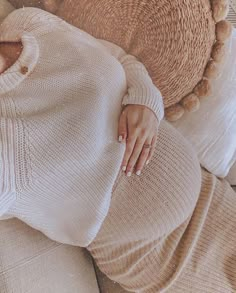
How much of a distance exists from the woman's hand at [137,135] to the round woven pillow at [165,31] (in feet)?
0.43

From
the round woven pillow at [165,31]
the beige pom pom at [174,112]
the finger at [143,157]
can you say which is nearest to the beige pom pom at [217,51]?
the round woven pillow at [165,31]

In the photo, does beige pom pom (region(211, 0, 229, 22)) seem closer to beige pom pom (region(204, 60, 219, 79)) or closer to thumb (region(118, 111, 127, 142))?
beige pom pom (region(204, 60, 219, 79))

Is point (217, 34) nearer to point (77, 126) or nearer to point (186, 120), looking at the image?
point (186, 120)

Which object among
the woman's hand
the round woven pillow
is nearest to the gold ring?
the woman's hand

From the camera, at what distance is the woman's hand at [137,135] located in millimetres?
752

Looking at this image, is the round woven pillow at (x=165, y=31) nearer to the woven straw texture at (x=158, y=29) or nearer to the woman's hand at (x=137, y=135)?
the woven straw texture at (x=158, y=29)

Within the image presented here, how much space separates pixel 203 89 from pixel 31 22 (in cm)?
37

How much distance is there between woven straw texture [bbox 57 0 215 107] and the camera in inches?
31.4

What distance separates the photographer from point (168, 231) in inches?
31.5

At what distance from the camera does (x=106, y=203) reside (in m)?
0.75

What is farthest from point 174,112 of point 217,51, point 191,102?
point 217,51

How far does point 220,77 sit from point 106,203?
0.38 meters

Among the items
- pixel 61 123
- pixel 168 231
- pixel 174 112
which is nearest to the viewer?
pixel 61 123

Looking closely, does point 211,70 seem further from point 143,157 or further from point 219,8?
point 143,157
